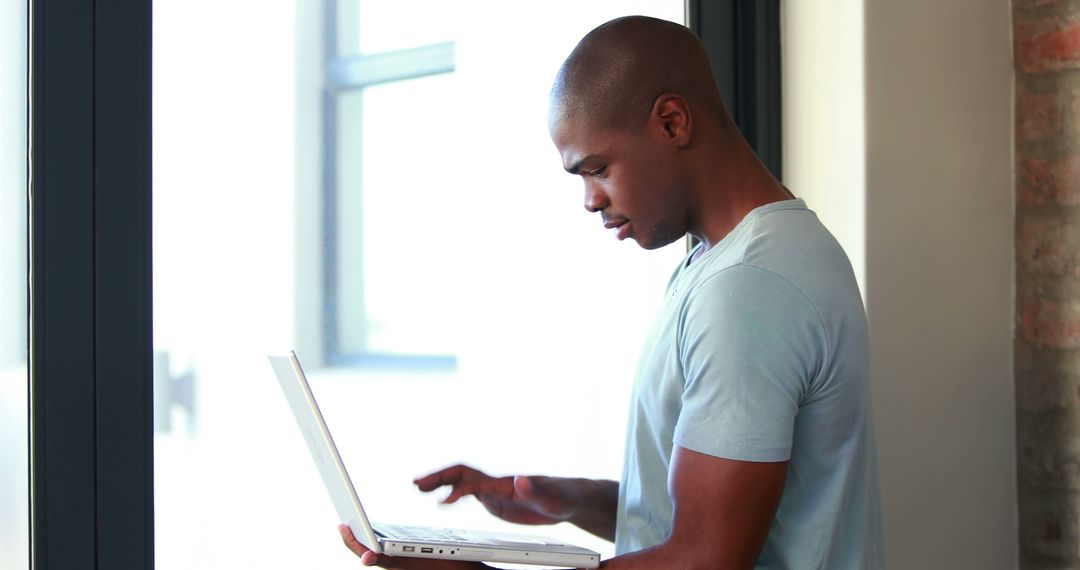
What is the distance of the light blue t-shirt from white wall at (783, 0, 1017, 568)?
2.03ft

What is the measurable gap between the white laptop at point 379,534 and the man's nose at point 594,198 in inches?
15.1

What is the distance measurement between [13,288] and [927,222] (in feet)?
4.66

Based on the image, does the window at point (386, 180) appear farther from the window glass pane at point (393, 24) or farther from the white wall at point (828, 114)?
the white wall at point (828, 114)

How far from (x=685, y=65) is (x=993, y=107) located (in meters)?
0.99

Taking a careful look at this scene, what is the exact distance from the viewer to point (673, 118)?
1096mm

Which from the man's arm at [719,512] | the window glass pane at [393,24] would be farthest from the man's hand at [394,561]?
the window glass pane at [393,24]

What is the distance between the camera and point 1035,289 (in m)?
1.84

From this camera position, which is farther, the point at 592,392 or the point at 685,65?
the point at 592,392

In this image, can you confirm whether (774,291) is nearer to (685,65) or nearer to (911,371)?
(685,65)

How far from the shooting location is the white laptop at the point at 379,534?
91 cm

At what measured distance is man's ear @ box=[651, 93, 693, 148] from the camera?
1095mm

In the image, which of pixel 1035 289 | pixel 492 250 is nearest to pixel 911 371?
pixel 1035 289

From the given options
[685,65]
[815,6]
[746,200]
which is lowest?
[746,200]

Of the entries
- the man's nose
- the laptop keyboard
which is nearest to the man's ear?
the man's nose
